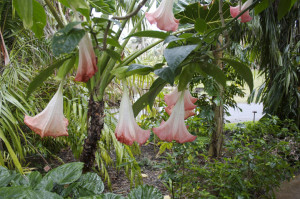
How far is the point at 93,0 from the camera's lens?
0.35 meters

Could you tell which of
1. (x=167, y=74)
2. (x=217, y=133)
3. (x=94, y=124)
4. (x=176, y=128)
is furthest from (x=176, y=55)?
(x=217, y=133)

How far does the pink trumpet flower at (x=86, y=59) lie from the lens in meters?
0.24

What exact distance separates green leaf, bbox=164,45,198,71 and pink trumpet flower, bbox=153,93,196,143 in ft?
0.34

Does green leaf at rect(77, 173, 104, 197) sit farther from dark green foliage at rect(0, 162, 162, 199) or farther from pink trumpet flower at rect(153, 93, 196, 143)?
pink trumpet flower at rect(153, 93, 196, 143)

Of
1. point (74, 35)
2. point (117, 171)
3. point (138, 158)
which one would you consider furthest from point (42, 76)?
point (138, 158)

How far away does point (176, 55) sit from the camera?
22 cm

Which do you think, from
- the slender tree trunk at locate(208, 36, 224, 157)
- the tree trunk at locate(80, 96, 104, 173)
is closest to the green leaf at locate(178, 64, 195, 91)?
the tree trunk at locate(80, 96, 104, 173)

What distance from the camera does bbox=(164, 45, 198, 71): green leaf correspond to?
0.22 m

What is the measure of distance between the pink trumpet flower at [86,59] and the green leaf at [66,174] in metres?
0.64

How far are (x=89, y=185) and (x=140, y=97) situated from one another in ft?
2.20

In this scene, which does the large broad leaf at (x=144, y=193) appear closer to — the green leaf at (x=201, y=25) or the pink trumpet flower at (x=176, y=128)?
the pink trumpet flower at (x=176, y=128)

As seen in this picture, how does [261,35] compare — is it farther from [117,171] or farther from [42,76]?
[42,76]

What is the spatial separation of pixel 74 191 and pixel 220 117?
44.1 inches

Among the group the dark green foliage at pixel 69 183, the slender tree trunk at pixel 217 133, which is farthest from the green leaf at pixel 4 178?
the slender tree trunk at pixel 217 133
